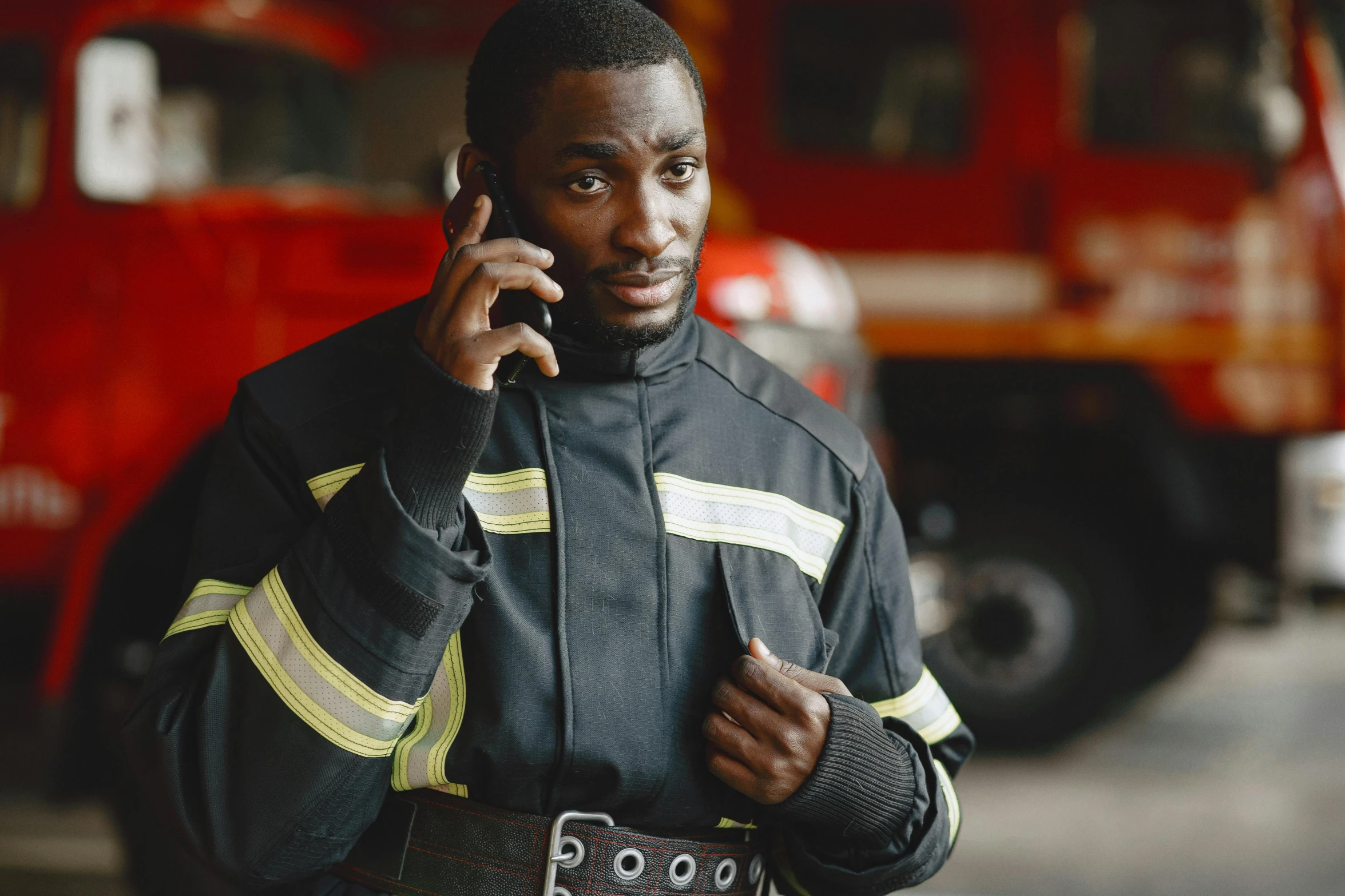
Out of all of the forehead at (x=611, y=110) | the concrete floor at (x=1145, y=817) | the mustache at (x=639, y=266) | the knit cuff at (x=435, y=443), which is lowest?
the concrete floor at (x=1145, y=817)

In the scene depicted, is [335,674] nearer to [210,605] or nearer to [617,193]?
[210,605]

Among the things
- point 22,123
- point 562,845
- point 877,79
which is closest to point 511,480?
point 562,845

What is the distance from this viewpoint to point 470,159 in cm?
138

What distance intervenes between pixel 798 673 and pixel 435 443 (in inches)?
16.1

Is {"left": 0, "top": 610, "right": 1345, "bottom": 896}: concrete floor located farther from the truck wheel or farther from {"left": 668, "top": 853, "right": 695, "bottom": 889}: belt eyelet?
{"left": 668, "top": 853, "right": 695, "bottom": 889}: belt eyelet

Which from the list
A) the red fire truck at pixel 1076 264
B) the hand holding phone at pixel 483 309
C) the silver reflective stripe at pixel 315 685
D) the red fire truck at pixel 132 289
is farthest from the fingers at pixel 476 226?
the red fire truck at pixel 1076 264

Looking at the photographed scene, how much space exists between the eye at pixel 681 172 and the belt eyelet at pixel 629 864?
0.63 metres

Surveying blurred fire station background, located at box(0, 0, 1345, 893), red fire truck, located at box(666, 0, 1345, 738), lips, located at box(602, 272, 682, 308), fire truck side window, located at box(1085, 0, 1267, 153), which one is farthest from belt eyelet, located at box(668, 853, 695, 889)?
fire truck side window, located at box(1085, 0, 1267, 153)

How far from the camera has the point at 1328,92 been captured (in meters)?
4.97

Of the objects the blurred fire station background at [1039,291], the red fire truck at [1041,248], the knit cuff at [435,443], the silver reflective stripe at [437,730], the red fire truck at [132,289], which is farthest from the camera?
→ the red fire truck at [1041,248]

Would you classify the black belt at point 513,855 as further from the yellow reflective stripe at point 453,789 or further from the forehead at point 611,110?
the forehead at point 611,110

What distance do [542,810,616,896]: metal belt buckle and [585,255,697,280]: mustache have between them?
50cm

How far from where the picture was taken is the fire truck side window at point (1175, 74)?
5.05 metres

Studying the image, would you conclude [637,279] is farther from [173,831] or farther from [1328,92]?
[1328,92]
